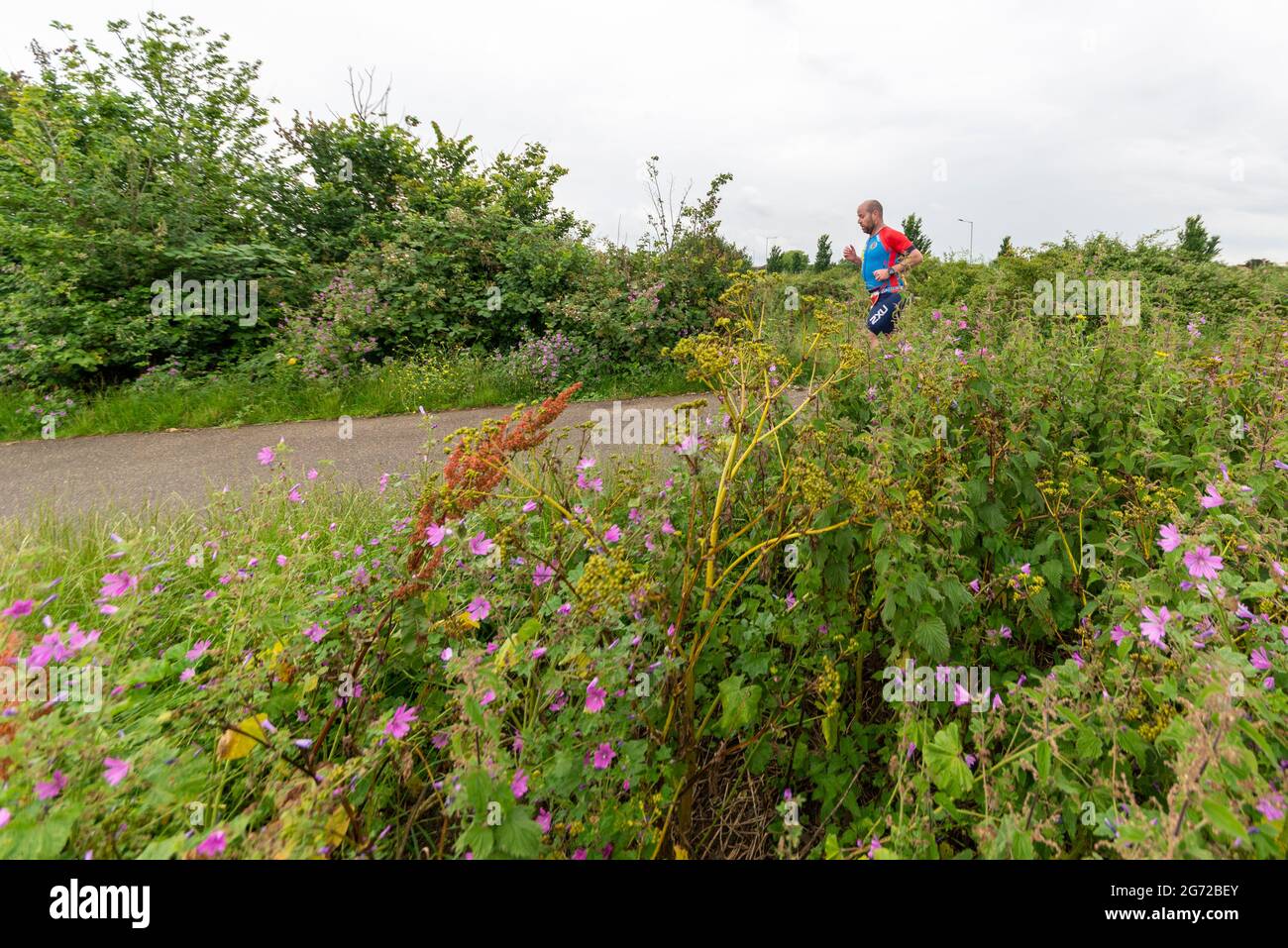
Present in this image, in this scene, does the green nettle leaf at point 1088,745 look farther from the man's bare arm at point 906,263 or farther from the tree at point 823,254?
the tree at point 823,254

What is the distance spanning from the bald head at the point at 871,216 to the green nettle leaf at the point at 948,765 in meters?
5.97

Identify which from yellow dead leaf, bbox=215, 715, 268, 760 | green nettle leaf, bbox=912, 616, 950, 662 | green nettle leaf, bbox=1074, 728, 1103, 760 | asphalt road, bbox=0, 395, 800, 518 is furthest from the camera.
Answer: asphalt road, bbox=0, 395, 800, 518

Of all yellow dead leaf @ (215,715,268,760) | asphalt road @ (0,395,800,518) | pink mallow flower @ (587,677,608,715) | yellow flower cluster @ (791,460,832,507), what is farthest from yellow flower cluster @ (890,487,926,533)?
asphalt road @ (0,395,800,518)

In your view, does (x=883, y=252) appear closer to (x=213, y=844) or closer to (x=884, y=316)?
(x=884, y=316)

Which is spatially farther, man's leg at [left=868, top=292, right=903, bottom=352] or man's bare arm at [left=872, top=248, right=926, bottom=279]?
man's leg at [left=868, top=292, right=903, bottom=352]

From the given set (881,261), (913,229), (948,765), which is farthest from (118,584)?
(913,229)

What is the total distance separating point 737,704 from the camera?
1.55 m

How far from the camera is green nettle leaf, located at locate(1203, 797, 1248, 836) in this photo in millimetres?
803

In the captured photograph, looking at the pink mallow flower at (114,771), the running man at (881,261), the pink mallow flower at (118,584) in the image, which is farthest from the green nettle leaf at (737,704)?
the running man at (881,261)

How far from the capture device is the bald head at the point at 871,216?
6027mm

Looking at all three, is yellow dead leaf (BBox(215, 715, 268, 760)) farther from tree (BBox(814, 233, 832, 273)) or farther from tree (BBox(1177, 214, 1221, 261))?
tree (BBox(814, 233, 832, 273))

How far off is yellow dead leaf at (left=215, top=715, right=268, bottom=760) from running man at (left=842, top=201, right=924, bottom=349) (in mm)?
5500
